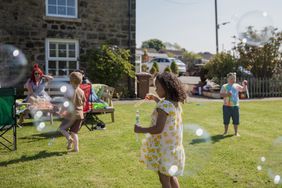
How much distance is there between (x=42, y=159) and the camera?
6164 mm

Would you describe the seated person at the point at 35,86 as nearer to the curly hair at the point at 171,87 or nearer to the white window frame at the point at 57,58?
the white window frame at the point at 57,58

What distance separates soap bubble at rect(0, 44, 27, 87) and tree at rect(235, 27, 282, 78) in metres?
12.4

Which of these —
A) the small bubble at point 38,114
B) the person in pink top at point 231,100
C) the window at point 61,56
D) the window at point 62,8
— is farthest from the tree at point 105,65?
the person in pink top at point 231,100

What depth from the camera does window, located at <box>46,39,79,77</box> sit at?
15.5m

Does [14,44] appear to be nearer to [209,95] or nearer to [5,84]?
[5,84]

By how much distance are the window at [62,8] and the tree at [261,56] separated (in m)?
9.87

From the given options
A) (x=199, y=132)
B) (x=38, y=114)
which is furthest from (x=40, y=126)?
(x=199, y=132)

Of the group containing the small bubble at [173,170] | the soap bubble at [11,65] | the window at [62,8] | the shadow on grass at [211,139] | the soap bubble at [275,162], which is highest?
the window at [62,8]

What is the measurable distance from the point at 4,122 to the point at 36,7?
9.81 m

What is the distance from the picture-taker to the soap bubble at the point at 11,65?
1439cm

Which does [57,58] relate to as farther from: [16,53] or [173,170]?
[173,170]

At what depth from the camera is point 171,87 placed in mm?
3717

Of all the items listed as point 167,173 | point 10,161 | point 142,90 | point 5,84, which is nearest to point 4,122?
point 10,161

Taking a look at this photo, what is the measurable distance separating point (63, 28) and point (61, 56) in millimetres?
1350
